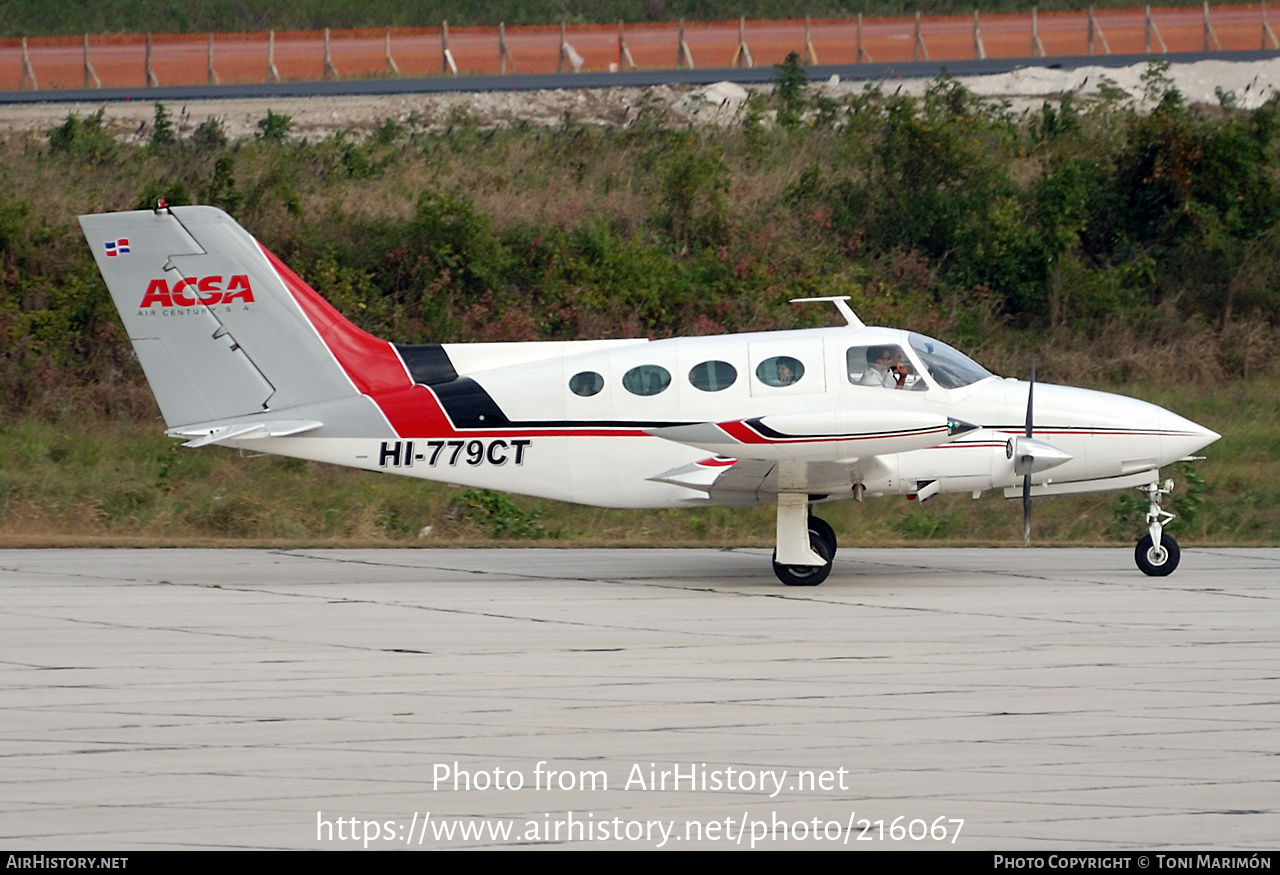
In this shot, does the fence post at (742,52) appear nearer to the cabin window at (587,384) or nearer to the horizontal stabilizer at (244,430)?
the cabin window at (587,384)

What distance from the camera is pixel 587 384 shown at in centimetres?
1394

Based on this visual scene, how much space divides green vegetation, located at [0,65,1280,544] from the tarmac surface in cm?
892

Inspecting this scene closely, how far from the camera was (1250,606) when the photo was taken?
41.4ft

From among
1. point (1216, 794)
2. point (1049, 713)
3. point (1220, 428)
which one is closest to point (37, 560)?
point (1049, 713)

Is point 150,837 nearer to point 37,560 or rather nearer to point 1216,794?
point 1216,794

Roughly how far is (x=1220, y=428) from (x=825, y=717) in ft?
53.7

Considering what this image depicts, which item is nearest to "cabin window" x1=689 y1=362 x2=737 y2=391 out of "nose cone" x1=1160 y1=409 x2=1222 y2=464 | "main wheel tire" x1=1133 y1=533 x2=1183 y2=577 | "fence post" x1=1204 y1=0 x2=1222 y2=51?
"nose cone" x1=1160 y1=409 x2=1222 y2=464

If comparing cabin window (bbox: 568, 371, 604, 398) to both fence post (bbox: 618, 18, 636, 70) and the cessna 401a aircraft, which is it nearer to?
the cessna 401a aircraft

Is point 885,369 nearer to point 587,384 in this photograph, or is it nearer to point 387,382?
point 587,384

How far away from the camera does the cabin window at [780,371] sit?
13.6 m

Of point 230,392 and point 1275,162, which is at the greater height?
point 230,392

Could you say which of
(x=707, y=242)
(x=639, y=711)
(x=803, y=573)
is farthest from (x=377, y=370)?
(x=707, y=242)

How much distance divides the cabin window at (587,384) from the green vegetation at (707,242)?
297 inches

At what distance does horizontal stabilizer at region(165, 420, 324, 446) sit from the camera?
45.9 feet
